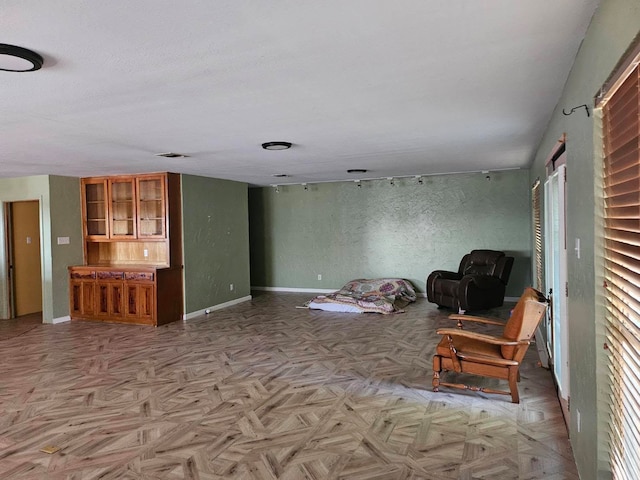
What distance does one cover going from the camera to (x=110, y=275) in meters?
6.80

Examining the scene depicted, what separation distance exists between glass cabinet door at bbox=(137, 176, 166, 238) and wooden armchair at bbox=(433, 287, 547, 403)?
15.5ft

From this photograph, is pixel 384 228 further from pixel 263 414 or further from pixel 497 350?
pixel 263 414

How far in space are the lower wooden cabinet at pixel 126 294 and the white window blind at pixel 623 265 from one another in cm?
591

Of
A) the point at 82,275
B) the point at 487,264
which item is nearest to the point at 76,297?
the point at 82,275

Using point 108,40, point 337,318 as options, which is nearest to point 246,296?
point 337,318

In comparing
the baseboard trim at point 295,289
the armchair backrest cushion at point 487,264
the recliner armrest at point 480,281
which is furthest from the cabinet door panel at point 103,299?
the armchair backrest cushion at point 487,264

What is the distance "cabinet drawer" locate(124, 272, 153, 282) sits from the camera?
654cm

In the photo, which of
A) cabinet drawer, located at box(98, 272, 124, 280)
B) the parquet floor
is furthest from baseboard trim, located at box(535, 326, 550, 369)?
cabinet drawer, located at box(98, 272, 124, 280)

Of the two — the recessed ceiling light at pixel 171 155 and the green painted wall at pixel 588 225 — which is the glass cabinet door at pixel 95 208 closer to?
the recessed ceiling light at pixel 171 155

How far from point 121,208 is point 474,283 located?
5.55 metres

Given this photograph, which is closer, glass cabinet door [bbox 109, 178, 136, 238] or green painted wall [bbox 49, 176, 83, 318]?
green painted wall [bbox 49, 176, 83, 318]

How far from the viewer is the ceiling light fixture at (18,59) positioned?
203 cm

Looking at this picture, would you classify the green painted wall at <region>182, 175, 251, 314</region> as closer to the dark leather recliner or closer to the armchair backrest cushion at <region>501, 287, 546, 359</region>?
the dark leather recliner

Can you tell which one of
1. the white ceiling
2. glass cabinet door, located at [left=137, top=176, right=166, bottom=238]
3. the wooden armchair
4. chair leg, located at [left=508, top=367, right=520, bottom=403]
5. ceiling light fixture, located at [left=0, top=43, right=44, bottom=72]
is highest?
the white ceiling
